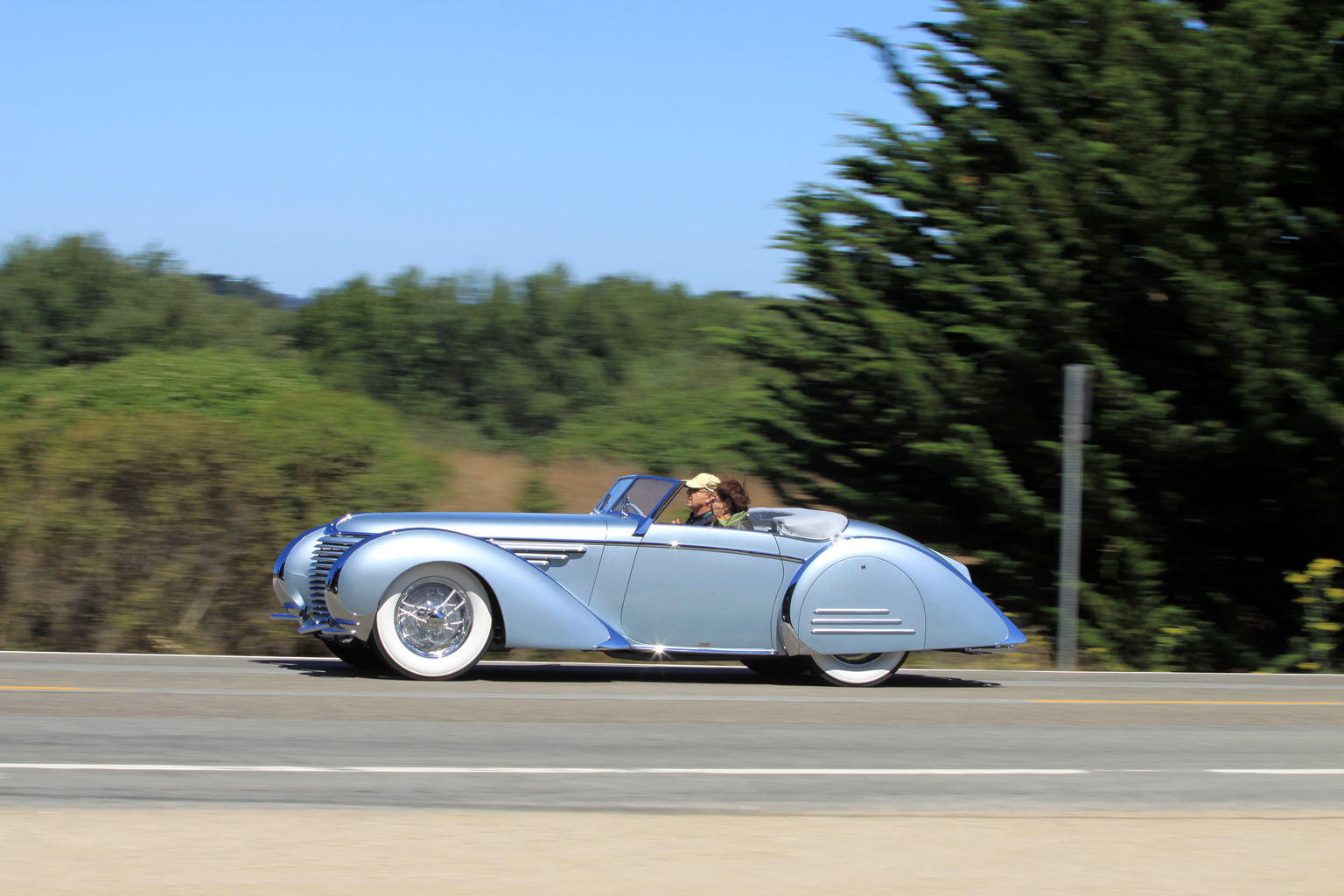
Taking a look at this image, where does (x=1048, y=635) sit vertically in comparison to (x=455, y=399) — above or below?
below

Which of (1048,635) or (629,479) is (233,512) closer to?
(629,479)

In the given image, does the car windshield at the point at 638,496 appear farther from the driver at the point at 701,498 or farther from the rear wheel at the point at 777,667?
the rear wheel at the point at 777,667

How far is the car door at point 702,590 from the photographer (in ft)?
29.9

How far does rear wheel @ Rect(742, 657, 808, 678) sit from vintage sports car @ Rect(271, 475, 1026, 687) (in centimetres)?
82

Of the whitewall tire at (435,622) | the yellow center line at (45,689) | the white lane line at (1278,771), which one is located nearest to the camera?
the white lane line at (1278,771)

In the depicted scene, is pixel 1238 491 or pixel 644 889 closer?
pixel 644 889

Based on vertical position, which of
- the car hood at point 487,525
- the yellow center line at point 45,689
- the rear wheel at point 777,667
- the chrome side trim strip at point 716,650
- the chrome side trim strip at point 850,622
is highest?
the car hood at point 487,525

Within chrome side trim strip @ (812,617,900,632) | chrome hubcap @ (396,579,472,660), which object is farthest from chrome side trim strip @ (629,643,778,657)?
chrome hubcap @ (396,579,472,660)

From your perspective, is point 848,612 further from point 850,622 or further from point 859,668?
point 859,668

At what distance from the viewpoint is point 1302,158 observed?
13086 millimetres

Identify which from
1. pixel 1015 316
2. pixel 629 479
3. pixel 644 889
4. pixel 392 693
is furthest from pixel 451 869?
pixel 1015 316

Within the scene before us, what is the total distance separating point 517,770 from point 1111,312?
364 inches

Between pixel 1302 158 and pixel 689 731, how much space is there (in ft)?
29.9

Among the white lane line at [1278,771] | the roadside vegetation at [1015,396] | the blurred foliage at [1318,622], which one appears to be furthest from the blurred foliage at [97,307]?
the white lane line at [1278,771]
